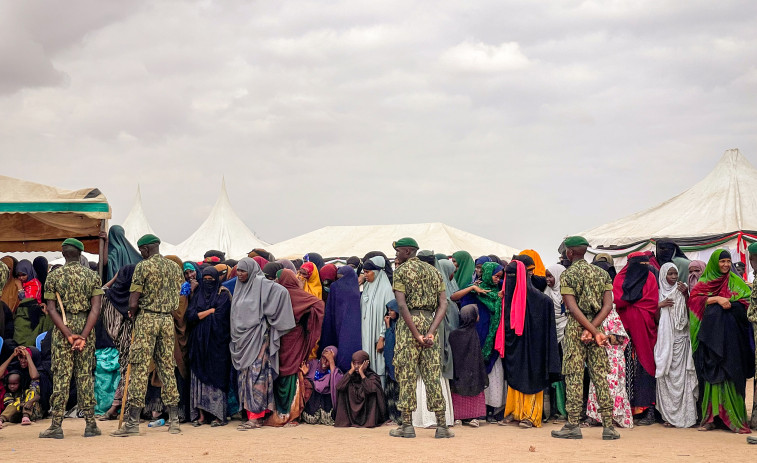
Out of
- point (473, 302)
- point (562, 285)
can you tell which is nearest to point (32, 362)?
point (473, 302)

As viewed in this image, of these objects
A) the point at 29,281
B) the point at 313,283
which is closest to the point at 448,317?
the point at 313,283

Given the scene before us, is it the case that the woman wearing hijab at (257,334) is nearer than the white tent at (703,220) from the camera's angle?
Yes

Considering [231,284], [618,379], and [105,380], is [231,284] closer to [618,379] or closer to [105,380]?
[105,380]

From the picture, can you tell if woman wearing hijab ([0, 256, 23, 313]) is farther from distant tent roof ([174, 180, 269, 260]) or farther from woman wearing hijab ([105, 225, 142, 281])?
distant tent roof ([174, 180, 269, 260])

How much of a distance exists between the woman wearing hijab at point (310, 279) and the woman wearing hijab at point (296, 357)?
37cm

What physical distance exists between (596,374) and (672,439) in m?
1.07

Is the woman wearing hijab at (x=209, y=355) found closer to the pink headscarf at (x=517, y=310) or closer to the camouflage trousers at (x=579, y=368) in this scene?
the pink headscarf at (x=517, y=310)

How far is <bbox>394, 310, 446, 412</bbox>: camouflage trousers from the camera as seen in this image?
259 inches

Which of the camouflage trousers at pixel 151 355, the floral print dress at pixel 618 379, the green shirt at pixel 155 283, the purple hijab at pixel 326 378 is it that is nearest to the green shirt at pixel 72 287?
the green shirt at pixel 155 283

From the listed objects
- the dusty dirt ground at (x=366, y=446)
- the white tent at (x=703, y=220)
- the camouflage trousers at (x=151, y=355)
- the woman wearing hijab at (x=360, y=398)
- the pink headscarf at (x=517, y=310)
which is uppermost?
the white tent at (x=703, y=220)

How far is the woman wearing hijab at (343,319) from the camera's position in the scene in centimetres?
782

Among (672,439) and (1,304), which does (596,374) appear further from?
(1,304)

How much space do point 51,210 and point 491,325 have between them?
527cm

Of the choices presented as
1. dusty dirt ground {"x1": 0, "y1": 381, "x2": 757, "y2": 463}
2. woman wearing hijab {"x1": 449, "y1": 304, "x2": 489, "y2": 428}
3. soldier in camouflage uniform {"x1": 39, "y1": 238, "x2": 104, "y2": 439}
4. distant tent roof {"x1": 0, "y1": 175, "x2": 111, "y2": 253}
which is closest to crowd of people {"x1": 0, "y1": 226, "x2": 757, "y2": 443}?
woman wearing hijab {"x1": 449, "y1": 304, "x2": 489, "y2": 428}
